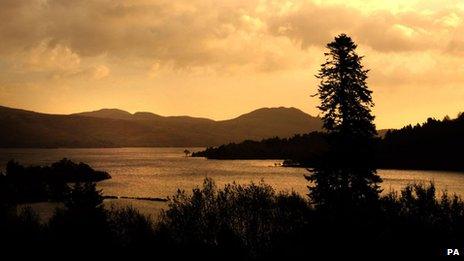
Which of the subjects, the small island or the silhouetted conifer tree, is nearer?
the silhouetted conifer tree

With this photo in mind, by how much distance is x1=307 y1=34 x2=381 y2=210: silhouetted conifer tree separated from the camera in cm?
3744

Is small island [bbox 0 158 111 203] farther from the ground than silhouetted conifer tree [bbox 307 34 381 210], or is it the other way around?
silhouetted conifer tree [bbox 307 34 381 210]

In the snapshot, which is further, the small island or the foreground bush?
the small island

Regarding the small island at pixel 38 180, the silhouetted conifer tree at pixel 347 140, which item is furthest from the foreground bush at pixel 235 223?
the small island at pixel 38 180

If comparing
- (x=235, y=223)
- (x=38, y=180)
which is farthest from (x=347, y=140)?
(x=38, y=180)

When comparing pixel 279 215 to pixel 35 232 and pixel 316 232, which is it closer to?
pixel 316 232

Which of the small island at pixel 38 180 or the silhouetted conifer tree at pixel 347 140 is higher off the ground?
the silhouetted conifer tree at pixel 347 140

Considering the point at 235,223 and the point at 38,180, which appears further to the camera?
the point at 38,180

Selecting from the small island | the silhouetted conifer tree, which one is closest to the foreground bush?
the silhouetted conifer tree

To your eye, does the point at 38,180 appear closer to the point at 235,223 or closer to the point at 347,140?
the point at 235,223

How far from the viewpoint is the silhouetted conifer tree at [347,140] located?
123 feet

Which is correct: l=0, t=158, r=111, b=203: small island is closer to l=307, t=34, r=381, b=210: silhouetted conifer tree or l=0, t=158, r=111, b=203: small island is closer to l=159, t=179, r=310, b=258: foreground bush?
l=159, t=179, r=310, b=258: foreground bush

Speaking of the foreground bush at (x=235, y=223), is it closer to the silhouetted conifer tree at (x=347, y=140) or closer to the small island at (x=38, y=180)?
the silhouetted conifer tree at (x=347, y=140)

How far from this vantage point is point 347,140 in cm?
3788
